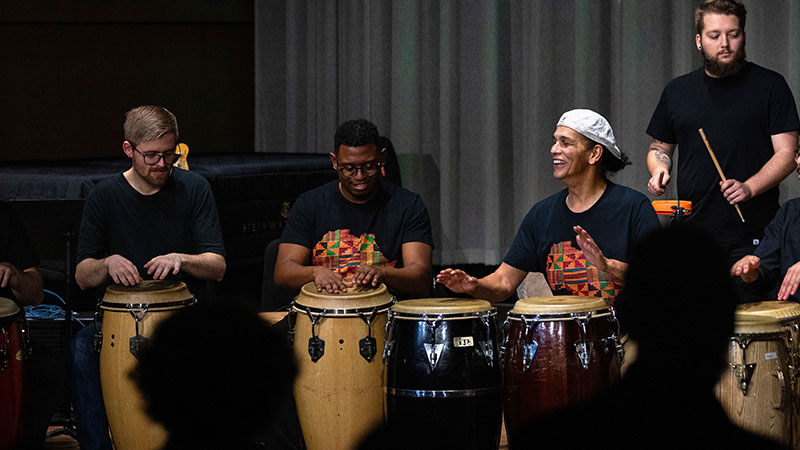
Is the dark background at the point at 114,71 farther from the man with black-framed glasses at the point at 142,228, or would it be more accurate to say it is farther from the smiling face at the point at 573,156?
the smiling face at the point at 573,156

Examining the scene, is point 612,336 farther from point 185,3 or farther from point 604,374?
point 185,3

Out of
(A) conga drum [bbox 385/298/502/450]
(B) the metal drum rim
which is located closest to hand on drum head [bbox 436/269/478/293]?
(A) conga drum [bbox 385/298/502/450]

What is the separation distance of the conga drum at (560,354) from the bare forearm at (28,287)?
1.62 metres

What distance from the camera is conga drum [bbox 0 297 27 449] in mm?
3066

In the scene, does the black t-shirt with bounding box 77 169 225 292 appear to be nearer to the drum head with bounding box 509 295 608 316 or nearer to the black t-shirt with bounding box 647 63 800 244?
the drum head with bounding box 509 295 608 316

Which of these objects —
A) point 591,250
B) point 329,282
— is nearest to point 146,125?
point 329,282

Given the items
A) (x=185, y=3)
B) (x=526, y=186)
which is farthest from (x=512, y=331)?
(x=185, y=3)

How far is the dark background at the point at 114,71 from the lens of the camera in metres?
6.55

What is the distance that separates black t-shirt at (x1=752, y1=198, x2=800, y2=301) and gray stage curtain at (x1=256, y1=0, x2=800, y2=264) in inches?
54.7

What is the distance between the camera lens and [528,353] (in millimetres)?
3000

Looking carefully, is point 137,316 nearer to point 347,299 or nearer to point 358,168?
point 347,299

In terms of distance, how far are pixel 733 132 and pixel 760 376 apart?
1116mm

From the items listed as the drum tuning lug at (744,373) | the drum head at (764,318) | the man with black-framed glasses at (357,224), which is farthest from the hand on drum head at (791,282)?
the man with black-framed glasses at (357,224)

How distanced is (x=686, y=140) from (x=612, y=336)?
115cm
